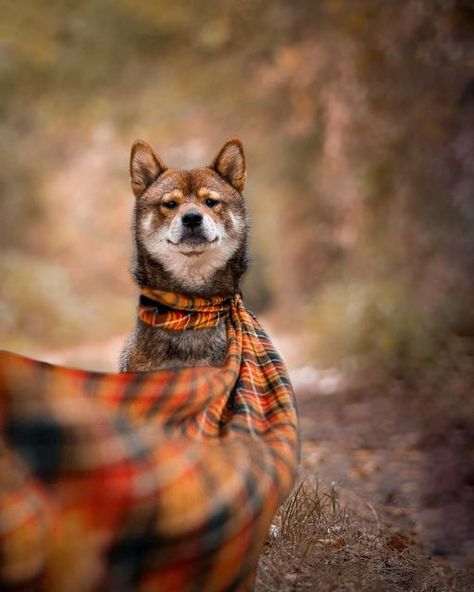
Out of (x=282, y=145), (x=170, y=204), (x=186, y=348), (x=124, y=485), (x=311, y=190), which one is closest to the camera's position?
(x=124, y=485)

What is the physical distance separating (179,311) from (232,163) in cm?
73

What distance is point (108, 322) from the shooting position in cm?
1070

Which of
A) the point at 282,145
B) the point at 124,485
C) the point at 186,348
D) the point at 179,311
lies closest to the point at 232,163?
the point at 179,311

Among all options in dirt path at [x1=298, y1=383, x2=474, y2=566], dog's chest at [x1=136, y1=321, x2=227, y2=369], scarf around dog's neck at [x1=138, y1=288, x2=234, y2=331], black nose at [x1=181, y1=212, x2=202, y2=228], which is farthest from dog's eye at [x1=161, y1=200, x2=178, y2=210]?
dirt path at [x1=298, y1=383, x2=474, y2=566]

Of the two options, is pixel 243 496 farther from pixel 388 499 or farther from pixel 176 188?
pixel 388 499

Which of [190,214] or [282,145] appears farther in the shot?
[282,145]

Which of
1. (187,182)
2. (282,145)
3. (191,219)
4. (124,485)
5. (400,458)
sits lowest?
(124,485)

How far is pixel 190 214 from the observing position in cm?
268

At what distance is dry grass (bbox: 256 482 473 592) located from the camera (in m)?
2.38

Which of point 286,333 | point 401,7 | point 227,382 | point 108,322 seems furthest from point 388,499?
point 108,322

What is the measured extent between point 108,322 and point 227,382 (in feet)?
28.7

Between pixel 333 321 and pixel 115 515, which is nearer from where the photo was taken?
pixel 115 515

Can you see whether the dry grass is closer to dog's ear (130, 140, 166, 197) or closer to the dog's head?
the dog's head

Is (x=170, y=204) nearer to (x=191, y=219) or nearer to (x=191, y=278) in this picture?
(x=191, y=219)
